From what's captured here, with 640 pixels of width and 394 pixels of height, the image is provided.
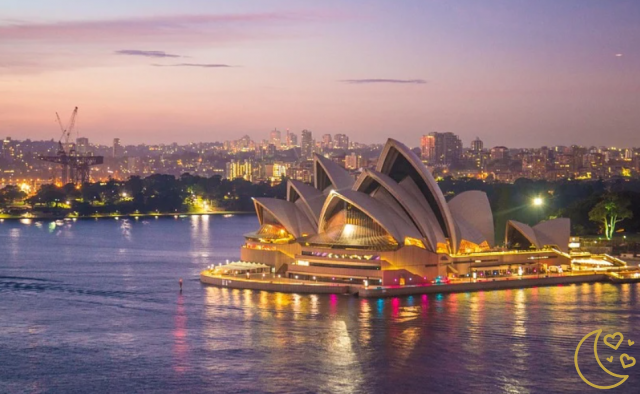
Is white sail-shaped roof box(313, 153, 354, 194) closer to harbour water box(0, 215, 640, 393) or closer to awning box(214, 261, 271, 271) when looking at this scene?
awning box(214, 261, 271, 271)

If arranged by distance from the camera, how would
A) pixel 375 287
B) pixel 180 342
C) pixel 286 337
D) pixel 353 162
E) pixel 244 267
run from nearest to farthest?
pixel 180 342, pixel 286 337, pixel 375 287, pixel 244 267, pixel 353 162

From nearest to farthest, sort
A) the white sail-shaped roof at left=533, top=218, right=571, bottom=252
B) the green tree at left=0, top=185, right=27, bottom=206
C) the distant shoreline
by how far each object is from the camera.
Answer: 1. the white sail-shaped roof at left=533, top=218, right=571, bottom=252
2. the distant shoreline
3. the green tree at left=0, top=185, right=27, bottom=206

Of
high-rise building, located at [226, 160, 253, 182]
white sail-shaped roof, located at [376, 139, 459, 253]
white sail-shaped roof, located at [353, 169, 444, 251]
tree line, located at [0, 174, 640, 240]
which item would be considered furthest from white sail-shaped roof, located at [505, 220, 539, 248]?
high-rise building, located at [226, 160, 253, 182]

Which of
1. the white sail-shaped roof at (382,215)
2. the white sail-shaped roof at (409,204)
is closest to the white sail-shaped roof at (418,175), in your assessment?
the white sail-shaped roof at (409,204)

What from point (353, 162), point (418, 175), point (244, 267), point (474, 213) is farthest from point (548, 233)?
point (353, 162)

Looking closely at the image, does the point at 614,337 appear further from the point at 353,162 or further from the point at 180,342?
the point at 353,162

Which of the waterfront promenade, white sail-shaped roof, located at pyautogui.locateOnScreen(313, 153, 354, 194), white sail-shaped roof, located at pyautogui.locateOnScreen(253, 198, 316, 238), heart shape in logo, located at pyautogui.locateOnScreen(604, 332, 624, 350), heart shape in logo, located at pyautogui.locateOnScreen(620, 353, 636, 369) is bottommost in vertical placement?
heart shape in logo, located at pyautogui.locateOnScreen(620, 353, 636, 369)

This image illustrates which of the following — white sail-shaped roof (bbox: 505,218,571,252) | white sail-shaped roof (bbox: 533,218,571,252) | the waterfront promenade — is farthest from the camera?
white sail-shaped roof (bbox: 533,218,571,252)

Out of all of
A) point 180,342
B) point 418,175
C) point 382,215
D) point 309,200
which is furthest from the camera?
point 309,200
